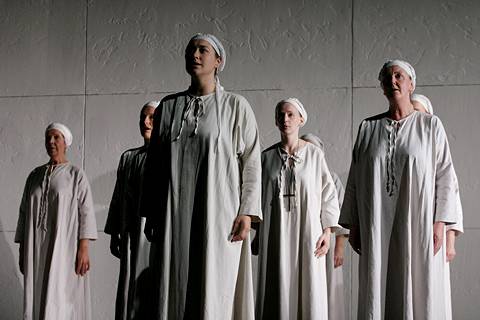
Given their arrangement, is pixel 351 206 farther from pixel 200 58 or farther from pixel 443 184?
pixel 200 58

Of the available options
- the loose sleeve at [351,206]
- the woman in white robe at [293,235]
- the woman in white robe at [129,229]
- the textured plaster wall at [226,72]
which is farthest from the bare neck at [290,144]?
the textured plaster wall at [226,72]

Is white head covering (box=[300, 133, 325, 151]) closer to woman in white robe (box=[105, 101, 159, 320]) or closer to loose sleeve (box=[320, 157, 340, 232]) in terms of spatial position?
loose sleeve (box=[320, 157, 340, 232])

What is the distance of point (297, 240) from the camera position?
6754 mm

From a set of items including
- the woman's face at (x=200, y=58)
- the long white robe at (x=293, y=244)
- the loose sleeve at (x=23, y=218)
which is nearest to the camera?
the woman's face at (x=200, y=58)

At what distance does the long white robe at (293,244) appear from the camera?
6.65 metres

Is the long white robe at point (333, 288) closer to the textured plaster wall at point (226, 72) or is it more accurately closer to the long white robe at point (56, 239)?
the textured plaster wall at point (226, 72)

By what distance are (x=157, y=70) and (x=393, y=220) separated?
4.32 meters

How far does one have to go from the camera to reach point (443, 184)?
556cm

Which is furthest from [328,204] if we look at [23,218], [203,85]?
[23,218]

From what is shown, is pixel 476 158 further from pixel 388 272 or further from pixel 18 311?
pixel 18 311

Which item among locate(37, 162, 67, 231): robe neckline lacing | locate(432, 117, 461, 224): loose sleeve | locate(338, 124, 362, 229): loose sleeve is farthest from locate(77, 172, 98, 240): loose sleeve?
locate(432, 117, 461, 224): loose sleeve

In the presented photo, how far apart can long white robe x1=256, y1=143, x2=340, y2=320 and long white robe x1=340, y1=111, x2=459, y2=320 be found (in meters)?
1.08

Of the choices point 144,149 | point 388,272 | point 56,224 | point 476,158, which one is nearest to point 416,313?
point 388,272

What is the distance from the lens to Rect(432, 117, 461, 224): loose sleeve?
216 inches
